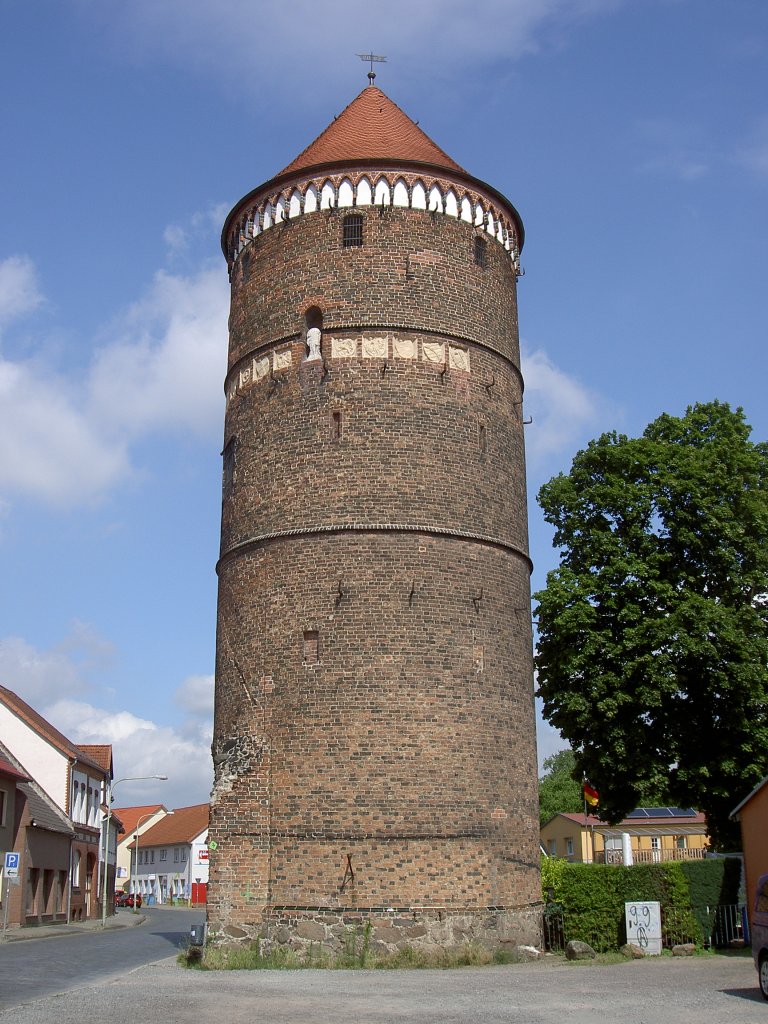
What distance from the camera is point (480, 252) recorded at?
2044cm

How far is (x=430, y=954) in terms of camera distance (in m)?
16.0

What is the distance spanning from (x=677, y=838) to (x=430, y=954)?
120 ft

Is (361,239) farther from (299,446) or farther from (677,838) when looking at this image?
(677,838)

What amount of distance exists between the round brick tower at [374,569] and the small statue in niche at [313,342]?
0.14 feet

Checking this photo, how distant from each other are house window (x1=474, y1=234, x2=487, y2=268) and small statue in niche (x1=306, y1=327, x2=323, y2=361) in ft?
11.5

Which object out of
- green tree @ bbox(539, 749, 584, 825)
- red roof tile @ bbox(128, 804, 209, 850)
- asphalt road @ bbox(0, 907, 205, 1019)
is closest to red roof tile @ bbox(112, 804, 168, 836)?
red roof tile @ bbox(128, 804, 209, 850)

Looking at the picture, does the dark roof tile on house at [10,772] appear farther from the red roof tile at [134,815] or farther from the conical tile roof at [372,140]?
the red roof tile at [134,815]

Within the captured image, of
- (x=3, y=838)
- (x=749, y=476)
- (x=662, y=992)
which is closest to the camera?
(x=662, y=992)

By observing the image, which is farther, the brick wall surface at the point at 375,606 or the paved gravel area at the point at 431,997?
the brick wall surface at the point at 375,606

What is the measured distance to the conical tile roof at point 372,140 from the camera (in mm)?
20188

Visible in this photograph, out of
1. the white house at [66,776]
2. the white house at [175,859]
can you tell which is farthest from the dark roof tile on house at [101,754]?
the white house at [175,859]

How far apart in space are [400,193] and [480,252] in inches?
76.2

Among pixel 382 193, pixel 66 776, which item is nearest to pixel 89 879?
pixel 66 776

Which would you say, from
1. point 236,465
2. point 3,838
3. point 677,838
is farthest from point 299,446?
point 677,838
